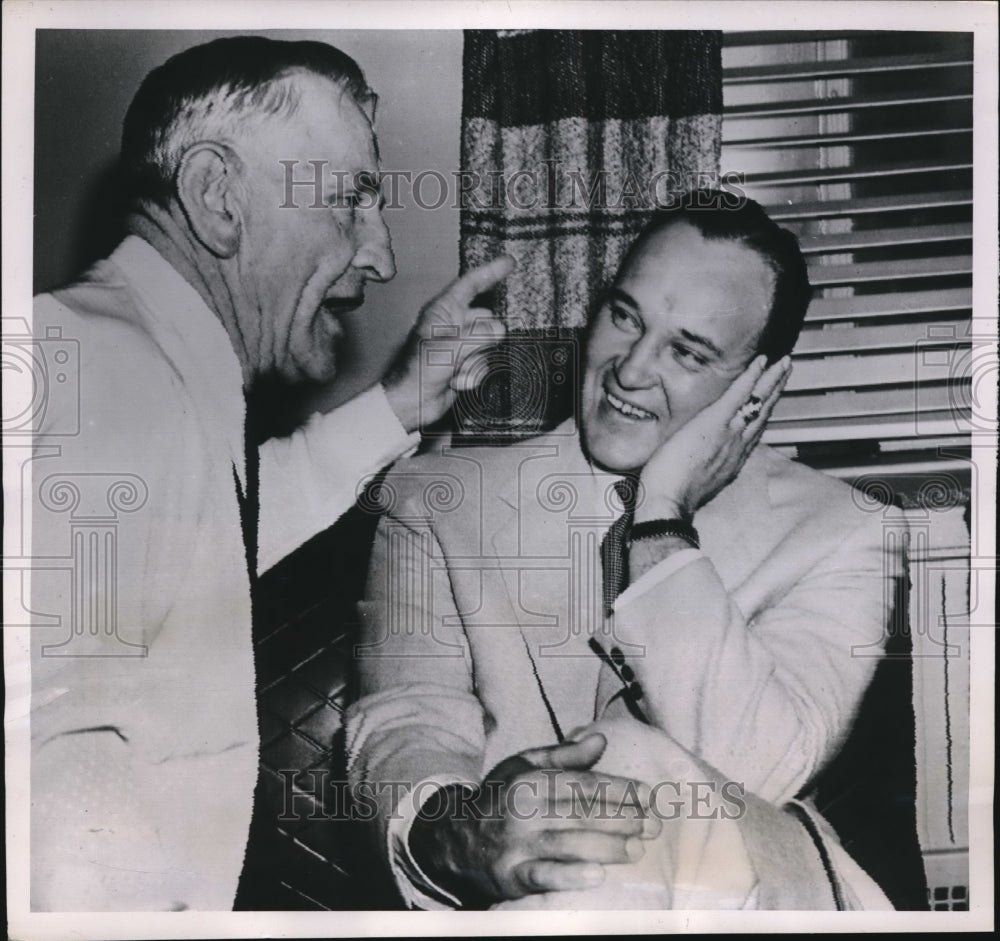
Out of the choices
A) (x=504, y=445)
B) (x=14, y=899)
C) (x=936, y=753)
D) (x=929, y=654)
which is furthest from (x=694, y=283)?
(x=14, y=899)

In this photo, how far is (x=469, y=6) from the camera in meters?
1.77

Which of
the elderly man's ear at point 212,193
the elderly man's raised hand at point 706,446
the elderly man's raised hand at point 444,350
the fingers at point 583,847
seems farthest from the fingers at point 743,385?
the elderly man's ear at point 212,193

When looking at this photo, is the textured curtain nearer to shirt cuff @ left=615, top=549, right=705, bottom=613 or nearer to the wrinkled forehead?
the wrinkled forehead

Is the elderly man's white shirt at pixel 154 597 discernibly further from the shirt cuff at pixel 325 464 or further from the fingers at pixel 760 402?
the fingers at pixel 760 402

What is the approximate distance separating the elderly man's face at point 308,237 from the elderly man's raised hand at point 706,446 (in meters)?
0.49

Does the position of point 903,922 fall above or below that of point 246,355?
below

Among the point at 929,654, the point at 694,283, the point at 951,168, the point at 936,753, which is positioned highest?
the point at 951,168

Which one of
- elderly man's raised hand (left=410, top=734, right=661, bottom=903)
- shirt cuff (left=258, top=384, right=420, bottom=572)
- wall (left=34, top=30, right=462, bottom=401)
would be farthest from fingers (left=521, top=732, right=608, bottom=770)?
wall (left=34, top=30, right=462, bottom=401)

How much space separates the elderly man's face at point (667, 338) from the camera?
1738 mm

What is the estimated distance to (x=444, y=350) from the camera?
1.75 metres

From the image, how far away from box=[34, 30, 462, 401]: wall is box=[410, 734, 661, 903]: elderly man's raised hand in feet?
2.01

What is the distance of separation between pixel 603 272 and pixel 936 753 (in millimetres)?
866

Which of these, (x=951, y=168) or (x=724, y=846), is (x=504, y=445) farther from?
(x=951, y=168)

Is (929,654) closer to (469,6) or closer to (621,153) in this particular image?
(621,153)
